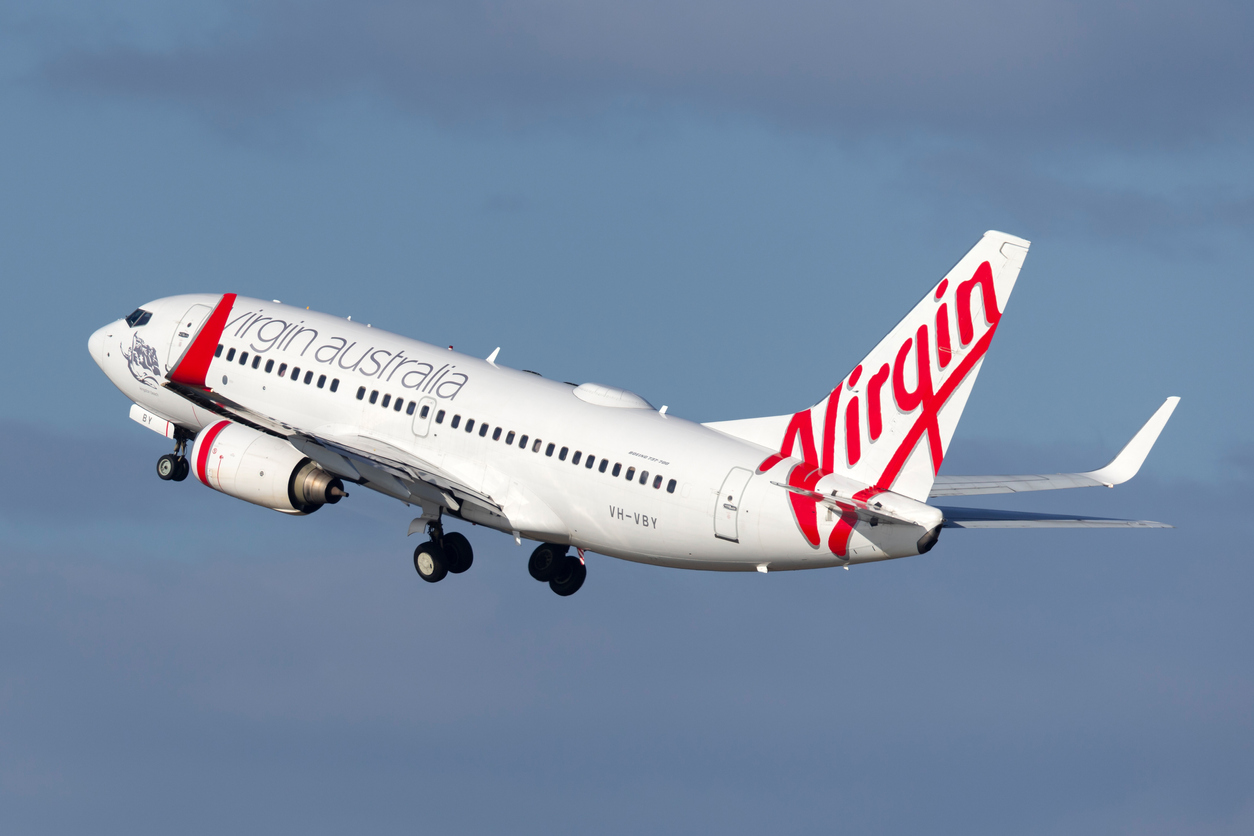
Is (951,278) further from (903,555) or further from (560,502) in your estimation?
(560,502)

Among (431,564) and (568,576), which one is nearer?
(431,564)

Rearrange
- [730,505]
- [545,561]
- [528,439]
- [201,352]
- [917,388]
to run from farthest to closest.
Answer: [201,352] < [545,561] < [528,439] < [730,505] < [917,388]

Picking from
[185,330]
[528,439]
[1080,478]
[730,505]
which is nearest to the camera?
[730,505]

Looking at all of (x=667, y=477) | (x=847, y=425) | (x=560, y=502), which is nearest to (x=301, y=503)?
(x=560, y=502)

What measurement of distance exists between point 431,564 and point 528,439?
16.2 ft

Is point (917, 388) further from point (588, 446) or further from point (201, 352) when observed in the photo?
point (201, 352)

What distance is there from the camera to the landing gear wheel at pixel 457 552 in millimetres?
54500

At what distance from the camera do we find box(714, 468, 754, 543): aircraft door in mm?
48444

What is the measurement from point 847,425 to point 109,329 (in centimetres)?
2794

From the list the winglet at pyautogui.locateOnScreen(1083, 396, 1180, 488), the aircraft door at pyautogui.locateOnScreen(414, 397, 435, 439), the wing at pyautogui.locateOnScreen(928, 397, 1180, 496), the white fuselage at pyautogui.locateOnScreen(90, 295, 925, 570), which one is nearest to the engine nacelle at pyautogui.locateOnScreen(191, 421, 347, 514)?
the white fuselage at pyautogui.locateOnScreen(90, 295, 925, 570)

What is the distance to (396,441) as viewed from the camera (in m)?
54.6

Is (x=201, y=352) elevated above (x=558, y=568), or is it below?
above

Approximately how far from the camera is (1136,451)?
163 ft

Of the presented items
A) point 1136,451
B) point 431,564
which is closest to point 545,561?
point 431,564
